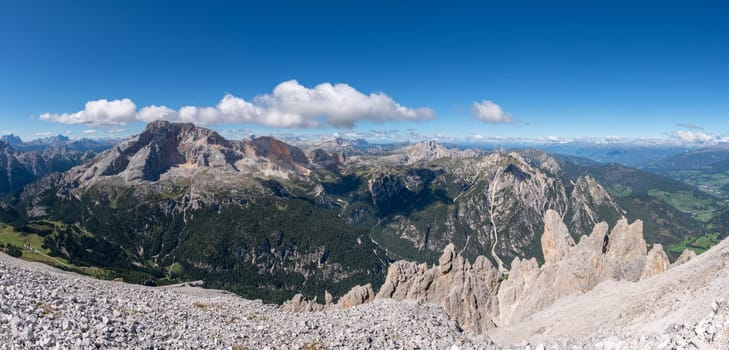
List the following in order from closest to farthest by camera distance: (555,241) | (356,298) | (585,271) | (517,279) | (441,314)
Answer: (441,314), (585,271), (356,298), (517,279), (555,241)

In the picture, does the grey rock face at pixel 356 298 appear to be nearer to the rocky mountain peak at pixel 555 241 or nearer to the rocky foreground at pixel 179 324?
the rocky foreground at pixel 179 324

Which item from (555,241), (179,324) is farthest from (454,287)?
(179,324)

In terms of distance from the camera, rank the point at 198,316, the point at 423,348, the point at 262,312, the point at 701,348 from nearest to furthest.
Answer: the point at 701,348, the point at 423,348, the point at 198,316, the point at 262,312

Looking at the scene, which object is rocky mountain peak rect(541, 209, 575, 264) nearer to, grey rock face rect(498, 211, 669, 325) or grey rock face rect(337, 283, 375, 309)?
grey rock face rect(498, 211, 669, 325)

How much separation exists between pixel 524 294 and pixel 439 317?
4361 cm

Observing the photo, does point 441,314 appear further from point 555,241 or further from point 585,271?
point 555,241

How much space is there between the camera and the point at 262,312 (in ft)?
171

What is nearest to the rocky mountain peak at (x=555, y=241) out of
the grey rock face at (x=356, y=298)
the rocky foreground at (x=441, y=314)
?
the rocky foreground at (x=441, y=314)

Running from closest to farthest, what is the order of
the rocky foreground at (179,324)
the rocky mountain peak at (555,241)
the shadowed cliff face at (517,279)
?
the rocky foreground at (179,324)
the shadowed cliff face at (517,279)
the rocky mountain peak at (555,241)

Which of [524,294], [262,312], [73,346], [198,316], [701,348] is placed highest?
[701,348]

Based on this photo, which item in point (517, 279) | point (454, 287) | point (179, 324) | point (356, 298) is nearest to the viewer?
point (179, 324)

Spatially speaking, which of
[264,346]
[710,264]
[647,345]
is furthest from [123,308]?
[710,264]

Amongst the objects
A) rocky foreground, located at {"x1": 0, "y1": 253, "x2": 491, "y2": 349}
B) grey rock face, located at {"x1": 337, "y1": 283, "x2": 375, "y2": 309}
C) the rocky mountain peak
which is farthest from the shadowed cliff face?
rocky foreground, located at {"x1": 0, "y1": 253, "x2": 491, "y2": 349}

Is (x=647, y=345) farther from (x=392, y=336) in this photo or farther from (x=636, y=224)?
(x=636, y=224)
